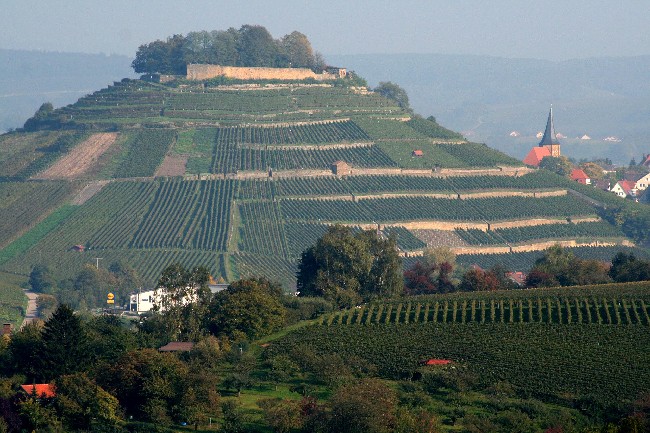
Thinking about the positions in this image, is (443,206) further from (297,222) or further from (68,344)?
(68,344)

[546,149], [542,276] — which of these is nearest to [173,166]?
[542,276]

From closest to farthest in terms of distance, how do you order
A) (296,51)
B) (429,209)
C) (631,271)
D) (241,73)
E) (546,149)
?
(631,271)
(429,209)
(241,73)
(296,51)
(546,149)

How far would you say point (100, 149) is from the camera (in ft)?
426

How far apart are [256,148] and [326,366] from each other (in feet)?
223

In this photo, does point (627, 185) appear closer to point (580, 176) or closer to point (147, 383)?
point (580, 176)

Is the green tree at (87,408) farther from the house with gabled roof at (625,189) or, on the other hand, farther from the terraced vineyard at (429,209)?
the house with gabled roof at (625,189)

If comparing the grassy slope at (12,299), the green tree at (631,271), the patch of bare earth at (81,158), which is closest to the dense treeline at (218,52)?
the patch of bare earth at (81,158)

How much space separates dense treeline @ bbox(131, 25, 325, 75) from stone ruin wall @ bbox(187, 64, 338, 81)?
1.76 metres

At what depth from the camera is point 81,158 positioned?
419ft

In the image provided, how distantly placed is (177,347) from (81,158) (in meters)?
62.4

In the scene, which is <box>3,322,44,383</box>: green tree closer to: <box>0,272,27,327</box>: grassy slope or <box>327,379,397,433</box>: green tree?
<box>327,379,397,433</box>: green tree

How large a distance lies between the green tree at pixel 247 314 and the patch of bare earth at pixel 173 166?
2017 inches

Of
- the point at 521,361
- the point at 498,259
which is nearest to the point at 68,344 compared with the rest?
the point at 521,361

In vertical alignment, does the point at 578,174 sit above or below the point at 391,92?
below
